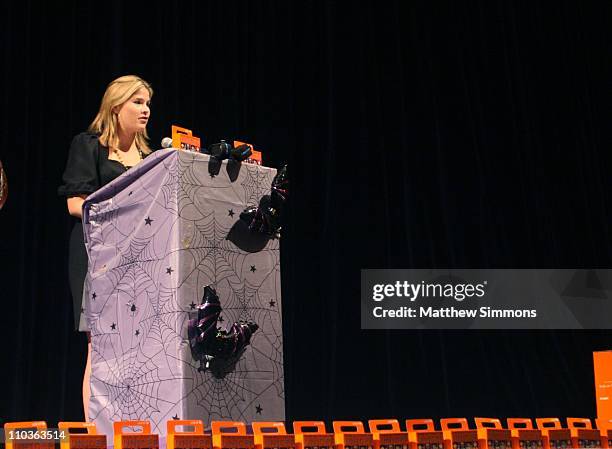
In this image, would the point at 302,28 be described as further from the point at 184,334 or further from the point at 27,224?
the point at 184,334

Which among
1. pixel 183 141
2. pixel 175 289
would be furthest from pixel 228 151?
pixel 175 289

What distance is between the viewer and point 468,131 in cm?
564

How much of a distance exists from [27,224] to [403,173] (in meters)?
2.33

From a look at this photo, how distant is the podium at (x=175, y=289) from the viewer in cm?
207

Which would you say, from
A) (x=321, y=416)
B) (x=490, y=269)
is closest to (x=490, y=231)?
(x=490, y=269)

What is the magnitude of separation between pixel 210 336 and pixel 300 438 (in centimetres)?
34

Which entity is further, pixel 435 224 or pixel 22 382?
pixel 435 224

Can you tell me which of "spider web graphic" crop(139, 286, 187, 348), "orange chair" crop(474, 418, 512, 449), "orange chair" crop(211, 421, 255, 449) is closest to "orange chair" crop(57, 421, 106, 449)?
"orange chair" crop(211, 421, 255, 449)

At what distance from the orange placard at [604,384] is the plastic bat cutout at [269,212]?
7.82 ft

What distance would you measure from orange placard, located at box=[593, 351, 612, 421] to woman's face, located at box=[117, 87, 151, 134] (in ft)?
8.70

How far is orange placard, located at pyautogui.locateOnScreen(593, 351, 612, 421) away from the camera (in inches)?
158

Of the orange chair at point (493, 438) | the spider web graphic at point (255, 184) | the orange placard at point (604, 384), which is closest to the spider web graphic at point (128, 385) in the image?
the spider web graphic at point (255, 184)

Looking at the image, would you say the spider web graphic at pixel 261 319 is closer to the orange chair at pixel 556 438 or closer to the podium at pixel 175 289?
the podium at pixel 175 289

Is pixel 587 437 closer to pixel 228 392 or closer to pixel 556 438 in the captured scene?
pixel 556 438
